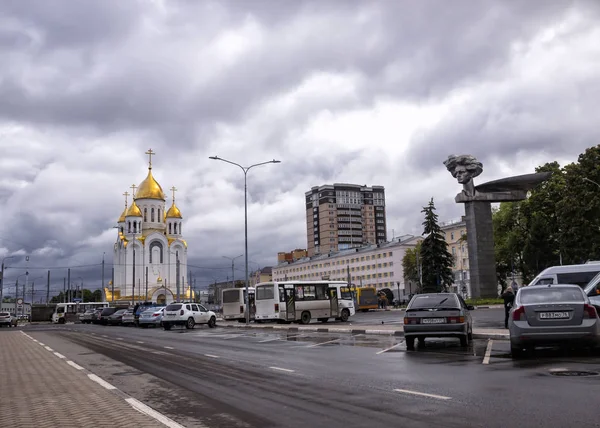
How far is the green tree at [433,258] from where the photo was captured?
6538cm

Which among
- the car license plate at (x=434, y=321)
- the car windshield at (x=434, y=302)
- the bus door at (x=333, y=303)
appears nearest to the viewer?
the car license plate at (x=434, y=321)

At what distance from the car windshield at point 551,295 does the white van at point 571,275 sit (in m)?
5.39

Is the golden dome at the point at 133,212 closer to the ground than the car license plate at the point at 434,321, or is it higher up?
higher up

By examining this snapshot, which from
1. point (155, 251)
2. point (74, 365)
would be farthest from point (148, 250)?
point (74, 365)

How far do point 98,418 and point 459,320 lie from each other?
10.9 m

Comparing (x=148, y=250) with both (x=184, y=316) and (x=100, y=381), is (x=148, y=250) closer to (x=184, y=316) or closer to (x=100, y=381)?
(x=184, y=316)

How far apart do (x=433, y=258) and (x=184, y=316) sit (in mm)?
35124

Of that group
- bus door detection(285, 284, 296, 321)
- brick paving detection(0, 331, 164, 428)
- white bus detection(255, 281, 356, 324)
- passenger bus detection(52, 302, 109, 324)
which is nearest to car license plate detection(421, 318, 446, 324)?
brick paving detection(0, 331, 164, 428)

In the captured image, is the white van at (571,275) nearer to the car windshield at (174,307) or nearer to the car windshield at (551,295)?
the car windshield at (551,295)

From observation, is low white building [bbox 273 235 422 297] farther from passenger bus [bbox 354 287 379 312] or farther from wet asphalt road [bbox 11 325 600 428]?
wet asphalt road [bbox 11 325 600 428]

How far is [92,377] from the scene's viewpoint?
12195mm

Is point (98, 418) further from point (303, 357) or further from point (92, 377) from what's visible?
point (303, 357)

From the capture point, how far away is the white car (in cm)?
3909

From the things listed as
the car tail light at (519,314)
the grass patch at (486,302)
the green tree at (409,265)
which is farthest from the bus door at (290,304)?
the green tree at (409,265)
